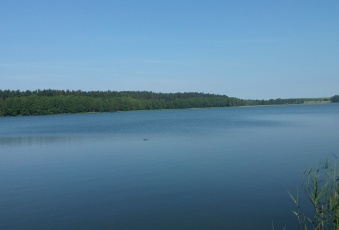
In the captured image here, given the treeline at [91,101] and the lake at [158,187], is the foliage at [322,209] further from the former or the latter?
the treeline at [91,101]

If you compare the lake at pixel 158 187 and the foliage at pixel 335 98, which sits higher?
the foliage at pixel 335 98

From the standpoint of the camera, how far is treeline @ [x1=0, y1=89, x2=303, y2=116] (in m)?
104

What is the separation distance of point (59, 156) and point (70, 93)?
364 feet

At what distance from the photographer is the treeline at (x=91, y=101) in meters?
104

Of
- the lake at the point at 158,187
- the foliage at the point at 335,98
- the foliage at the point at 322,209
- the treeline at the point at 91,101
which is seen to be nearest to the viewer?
the foliage at the point at 322,209

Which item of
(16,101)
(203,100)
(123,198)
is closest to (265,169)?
(123,198)

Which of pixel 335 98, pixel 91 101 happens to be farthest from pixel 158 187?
pixel 335 98

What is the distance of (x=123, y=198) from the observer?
471 inches

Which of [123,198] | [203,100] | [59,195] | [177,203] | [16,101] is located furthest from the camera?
[203,100]

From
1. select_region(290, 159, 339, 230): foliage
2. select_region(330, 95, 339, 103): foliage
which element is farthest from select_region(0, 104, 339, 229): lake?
select_region(330, 95, 339, 103): foliage

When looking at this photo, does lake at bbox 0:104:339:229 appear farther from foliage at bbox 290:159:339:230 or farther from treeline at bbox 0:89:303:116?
treeline at bbox 0:89:303:116

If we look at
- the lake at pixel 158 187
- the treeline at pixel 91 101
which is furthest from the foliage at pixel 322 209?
the treeline at pixel 91 101

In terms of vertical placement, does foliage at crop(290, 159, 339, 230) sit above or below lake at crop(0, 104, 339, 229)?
above

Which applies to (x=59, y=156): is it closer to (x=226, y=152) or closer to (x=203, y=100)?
(x=226, y=152)
